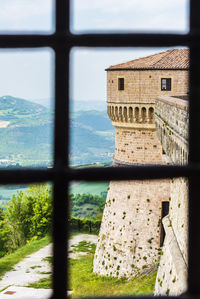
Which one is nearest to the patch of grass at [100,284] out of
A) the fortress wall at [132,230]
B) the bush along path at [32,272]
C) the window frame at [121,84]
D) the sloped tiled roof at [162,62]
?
the fortress wall at [132,230]

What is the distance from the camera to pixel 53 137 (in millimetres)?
851

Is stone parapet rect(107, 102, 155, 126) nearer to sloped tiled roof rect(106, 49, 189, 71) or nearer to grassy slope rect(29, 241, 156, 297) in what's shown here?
sloped tiled roof rect(106, 49, 189, 71)

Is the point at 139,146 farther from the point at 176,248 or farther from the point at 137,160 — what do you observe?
the point at 176,248

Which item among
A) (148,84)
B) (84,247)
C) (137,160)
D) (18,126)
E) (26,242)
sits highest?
(148,84)

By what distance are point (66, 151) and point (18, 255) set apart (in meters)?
15.5

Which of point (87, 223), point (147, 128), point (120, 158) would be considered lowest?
point (87, 223)

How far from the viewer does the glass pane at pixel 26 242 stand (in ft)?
40.6

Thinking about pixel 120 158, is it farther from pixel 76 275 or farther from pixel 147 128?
pixel 76 275

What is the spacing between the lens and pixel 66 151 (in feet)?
2.80

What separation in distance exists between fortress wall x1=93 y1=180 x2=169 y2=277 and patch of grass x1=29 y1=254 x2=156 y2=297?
20cm

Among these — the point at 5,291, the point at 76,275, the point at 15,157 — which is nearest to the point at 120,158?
the point at 76,275

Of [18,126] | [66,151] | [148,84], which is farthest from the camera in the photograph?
[18,126]

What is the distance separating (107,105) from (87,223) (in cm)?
793

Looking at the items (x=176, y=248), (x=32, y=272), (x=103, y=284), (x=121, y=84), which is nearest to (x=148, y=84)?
(x=121, y=84)
